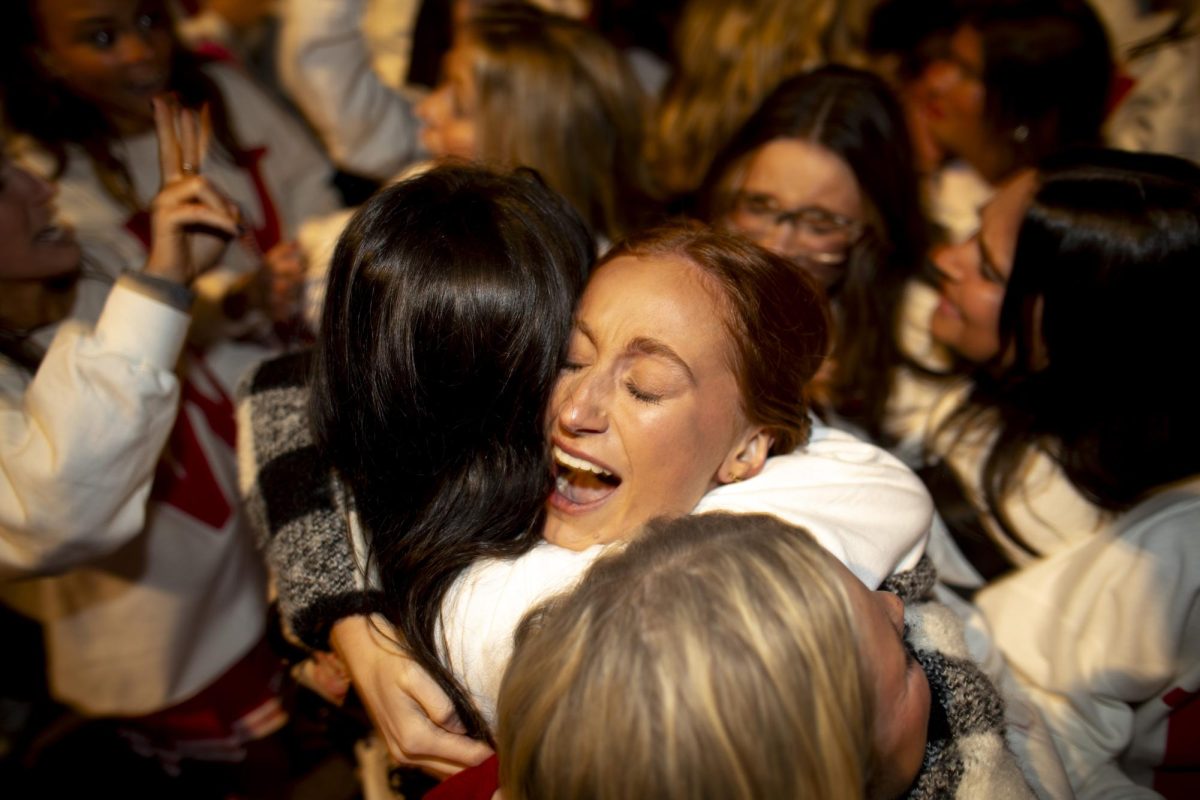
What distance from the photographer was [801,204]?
6.55 ft

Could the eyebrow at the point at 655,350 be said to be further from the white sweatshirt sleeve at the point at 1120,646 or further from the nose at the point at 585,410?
the white sweatshirt sleeve at the point at 1120,646

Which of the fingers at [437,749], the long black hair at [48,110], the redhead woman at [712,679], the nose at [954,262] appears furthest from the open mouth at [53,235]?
the nose at [954,262]

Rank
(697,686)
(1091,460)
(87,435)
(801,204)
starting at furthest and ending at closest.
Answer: (801,204), (1091,460), (87,435), (697,686)

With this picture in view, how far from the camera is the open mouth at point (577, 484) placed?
1.39 metres

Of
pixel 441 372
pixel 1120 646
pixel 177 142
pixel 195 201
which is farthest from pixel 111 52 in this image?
pixel 1120 646

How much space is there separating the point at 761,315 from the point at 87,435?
130cm

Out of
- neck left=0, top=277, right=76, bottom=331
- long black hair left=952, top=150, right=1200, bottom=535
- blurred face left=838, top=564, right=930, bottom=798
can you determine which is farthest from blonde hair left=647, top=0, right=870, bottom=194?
blurred face left=838, top=564, right=930, bottom=798

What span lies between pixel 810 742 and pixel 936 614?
64 centimetres

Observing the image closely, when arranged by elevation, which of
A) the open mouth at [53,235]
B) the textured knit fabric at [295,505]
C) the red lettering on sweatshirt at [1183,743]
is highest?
the open mouth at [53,235]

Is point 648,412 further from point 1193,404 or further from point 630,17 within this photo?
point 630,17

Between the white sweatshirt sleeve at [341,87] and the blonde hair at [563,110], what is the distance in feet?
1.82

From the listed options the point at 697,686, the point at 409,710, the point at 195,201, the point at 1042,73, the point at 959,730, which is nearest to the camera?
the point at 697,686

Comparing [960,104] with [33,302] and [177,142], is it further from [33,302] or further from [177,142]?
[33,302]

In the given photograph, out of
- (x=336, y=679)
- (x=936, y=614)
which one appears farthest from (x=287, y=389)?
(x=936, y=614)
